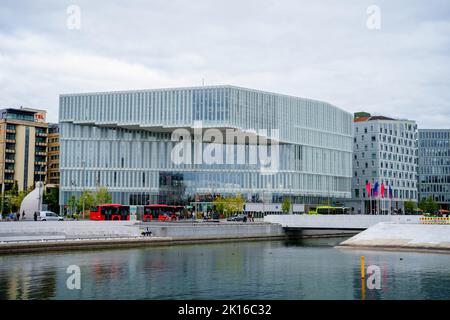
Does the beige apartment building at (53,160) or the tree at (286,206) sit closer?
the tree at (286,206)

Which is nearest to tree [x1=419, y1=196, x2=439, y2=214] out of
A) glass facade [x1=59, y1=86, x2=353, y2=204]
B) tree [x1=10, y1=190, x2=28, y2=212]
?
glass facade [x1=59, y1=86, x2=353, y2=204]

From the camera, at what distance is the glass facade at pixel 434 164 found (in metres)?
192

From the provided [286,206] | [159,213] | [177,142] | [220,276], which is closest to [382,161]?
[286,206]

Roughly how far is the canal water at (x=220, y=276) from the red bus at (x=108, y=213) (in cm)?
3183

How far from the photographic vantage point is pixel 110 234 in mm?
72562

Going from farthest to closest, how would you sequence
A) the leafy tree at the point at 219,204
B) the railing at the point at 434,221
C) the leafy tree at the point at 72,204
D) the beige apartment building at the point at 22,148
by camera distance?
the beige apartment building at the point at 22,148 → the leafy tree at the point at 219,204 → the leafy tree at the point at 72,204 → the railing at the point at 434,221

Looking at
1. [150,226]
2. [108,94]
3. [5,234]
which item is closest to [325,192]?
[108,94]

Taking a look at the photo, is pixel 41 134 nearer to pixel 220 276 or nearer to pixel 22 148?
pixel 22 148

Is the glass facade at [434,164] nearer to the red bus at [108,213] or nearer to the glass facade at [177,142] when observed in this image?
the glass facade at [177,142]

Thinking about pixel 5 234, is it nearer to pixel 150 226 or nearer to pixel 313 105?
pixel 150 226

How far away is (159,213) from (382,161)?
8362 cm

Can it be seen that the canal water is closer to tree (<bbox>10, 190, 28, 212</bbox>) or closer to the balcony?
tree (<bbox>10, 190, 28, 212</bbox>)

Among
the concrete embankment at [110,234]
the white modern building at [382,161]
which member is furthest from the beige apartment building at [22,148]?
the white modern building at [382,161]
